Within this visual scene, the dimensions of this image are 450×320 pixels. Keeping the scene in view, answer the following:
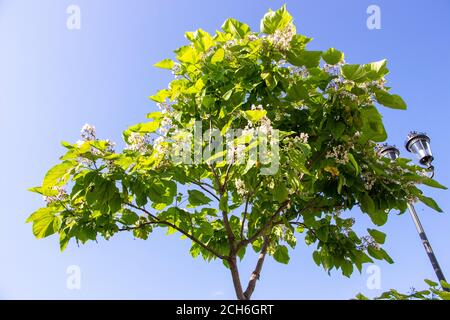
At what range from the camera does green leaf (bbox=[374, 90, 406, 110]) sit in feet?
10.0

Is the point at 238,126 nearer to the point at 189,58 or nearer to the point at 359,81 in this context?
the point at 189,58

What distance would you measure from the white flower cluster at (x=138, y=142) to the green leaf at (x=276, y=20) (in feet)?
4.82

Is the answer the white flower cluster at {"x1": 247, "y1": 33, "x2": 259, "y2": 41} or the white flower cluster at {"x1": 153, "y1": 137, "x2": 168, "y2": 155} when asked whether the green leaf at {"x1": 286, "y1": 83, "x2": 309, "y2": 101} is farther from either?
the white flower cluster at {"x1": 153, "y1": 137, "x2": 168, "y2": 155}

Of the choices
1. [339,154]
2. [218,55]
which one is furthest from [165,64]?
[339,154]

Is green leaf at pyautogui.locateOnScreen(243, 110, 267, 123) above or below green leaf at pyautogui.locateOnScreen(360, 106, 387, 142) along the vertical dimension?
below

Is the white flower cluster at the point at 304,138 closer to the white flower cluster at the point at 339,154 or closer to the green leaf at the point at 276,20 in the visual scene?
the white flower cluster at the point at 339,154

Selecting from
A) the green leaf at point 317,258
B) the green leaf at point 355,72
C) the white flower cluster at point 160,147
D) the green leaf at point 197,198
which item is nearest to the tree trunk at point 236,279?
the green leaf at point 197,198

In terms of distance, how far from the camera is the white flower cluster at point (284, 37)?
312 cm

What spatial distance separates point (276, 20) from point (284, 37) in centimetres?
16

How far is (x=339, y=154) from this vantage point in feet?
10.6

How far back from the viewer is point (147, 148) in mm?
3486

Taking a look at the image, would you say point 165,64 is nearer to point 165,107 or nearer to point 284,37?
point 165,107

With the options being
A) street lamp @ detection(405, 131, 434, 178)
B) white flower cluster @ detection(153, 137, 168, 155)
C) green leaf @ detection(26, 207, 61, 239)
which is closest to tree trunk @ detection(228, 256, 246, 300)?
white flower cluster @ detection(153, 137, 168, 155)

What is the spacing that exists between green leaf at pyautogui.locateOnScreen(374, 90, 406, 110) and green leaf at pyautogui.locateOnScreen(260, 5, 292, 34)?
0.94m
